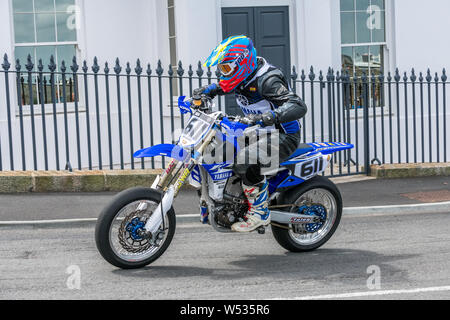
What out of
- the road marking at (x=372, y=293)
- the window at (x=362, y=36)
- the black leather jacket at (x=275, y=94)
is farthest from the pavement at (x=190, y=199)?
the road marking at (x=372, y=293)

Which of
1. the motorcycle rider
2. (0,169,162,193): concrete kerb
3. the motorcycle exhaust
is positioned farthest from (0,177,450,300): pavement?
(0,169,162,193): concrete kerb

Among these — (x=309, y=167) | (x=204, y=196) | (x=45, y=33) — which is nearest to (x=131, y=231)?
(x=204, y=196)

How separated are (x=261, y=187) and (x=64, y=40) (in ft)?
26.2

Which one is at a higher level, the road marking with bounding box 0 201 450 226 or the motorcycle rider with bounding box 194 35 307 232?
the motorcycle rider with bounding box 194 35 307 232

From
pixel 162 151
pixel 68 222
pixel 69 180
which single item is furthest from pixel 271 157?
pixel 69 180

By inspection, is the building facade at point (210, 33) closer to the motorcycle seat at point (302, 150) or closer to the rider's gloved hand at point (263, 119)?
the motorcycle seat at point (302, 150)

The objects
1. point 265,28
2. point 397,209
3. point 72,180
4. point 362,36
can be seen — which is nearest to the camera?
point 397,209

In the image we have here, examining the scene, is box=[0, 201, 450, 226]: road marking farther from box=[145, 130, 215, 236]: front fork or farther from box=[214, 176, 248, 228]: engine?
box=[145, 130, 215, 236]: front fork

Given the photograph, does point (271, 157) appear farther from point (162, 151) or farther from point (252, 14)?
point (252, 14)

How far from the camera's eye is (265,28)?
13.8m

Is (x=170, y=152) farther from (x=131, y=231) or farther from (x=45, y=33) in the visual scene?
(x=45, y=33)

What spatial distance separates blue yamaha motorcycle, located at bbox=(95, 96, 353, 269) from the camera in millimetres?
5926

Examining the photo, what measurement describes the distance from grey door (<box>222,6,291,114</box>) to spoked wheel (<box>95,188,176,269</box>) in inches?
298

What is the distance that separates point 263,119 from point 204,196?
0.79 m
